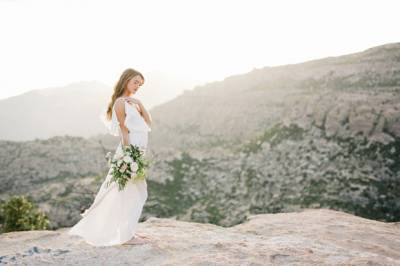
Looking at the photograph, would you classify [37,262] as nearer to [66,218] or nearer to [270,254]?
[270,254]

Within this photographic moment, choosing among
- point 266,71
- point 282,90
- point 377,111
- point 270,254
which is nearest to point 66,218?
point 270,254

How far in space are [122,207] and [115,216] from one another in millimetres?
235

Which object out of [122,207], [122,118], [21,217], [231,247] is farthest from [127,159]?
[21,217]

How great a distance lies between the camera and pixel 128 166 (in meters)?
6.60

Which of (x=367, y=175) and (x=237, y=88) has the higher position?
(x=237, y=88)

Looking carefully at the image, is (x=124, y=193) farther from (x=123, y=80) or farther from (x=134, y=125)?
(x=123, y=80)

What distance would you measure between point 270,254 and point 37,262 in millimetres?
4280

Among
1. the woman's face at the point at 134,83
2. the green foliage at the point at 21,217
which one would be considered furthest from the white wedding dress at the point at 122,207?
the green foliage at the point at 21,217

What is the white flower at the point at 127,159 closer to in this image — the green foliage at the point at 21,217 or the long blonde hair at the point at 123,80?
the long blonde hair at the point at 123,80

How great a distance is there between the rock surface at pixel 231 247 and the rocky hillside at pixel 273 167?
13045 millimetres

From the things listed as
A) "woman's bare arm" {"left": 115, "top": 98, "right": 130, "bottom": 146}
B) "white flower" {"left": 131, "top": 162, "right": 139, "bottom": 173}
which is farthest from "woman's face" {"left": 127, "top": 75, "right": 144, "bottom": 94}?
"white flower" {"left": 131, "top": 162, "right": 139, "bottom": 173}

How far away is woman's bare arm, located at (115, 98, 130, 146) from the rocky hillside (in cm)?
1714

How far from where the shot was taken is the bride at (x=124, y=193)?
6.79 m

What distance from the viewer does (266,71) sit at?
71.6 metres
